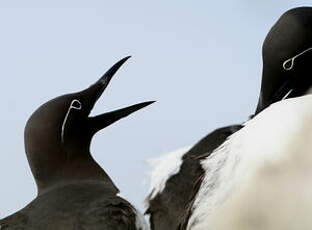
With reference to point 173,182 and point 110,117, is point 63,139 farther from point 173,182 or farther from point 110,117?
point 173,182

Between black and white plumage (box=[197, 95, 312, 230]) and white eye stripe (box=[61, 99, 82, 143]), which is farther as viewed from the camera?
white eye stripe (box=[61, 99, 82, 143])

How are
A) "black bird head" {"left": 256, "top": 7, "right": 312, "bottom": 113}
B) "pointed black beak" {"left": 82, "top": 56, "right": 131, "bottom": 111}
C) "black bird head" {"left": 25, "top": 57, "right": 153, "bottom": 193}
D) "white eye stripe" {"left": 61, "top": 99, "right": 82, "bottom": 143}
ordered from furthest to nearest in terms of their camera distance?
"pointed black beak" {"left": 82, "top": 56, "right": 131, "bottom": 111}, "white eye stripe" {"left": 61, "top": 99, "right": 82, "bottom": 143}, "black bird head" {"left": 25, "top": 57, "right": 153, "bottom": 193}, "black bird head" {"left": 256, "top": 7, "right": 312, "bottom": 113}

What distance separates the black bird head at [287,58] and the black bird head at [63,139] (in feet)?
5.63

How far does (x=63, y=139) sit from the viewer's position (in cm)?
663

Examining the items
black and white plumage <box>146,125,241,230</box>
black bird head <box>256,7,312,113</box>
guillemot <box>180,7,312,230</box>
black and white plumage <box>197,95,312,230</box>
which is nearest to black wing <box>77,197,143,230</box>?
black and white plumage <box>146,125,241,230</box>

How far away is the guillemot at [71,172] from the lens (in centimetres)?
493

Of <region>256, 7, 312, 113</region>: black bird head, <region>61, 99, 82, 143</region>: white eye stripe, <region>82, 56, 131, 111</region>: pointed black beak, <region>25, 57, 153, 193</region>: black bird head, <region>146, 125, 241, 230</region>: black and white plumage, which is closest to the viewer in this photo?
<region>256, 7, 312, 113</region>: black bird head

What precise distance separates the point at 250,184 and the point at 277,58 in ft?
8.46

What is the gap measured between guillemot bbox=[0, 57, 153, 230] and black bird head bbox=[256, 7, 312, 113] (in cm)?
109

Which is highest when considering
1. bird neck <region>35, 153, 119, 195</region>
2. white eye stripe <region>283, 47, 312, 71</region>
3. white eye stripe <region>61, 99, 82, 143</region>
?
white eye stripe <region>283, 47, 312, 71</region>

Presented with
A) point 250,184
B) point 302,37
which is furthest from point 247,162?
point 302,37

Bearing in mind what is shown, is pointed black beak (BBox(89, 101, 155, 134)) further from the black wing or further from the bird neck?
the black wing

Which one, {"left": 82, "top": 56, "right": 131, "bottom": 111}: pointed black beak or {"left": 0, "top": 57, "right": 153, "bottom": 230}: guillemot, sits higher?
{"left": 82, "top": 56, "right": 131, "bottom": 111}: pointed black beak

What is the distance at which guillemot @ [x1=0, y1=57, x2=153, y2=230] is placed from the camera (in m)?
4.93
